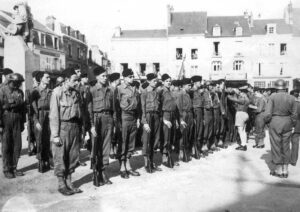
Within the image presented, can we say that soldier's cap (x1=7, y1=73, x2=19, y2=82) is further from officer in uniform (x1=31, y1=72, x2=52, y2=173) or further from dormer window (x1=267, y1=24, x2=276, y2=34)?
dormer window (x1=267, y1=24, x2=276, y2=34)

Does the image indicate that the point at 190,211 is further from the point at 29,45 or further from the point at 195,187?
the point at 29,45

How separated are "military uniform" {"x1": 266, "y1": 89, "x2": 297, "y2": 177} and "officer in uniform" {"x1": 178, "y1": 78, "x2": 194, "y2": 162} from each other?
98.6 inches

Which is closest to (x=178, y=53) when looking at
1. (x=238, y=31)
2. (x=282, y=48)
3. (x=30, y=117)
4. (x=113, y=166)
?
(x=238, y=31)

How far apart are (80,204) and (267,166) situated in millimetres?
5429

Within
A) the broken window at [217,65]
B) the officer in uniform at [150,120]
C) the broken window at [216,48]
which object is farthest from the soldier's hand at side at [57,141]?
the broken window at [216,48]

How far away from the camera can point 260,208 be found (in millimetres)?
5504

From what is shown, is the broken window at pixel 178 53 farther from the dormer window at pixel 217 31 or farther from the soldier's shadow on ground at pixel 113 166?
the soldier's shadow on ground at pixel 113 166

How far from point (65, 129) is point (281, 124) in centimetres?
479

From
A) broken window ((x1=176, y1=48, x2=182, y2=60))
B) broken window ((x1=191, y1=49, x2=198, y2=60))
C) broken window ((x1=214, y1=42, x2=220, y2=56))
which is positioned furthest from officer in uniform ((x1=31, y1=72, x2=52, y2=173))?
broken window ((x1=214, y1=42, x2=220, y2=56))

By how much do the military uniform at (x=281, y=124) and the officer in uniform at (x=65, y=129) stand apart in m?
4.43

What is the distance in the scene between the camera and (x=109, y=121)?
701 cm

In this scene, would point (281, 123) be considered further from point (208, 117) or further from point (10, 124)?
point (10, 124)

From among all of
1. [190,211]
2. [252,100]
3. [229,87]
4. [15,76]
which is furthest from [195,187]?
[252,100]

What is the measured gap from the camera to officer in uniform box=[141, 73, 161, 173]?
315 inches
